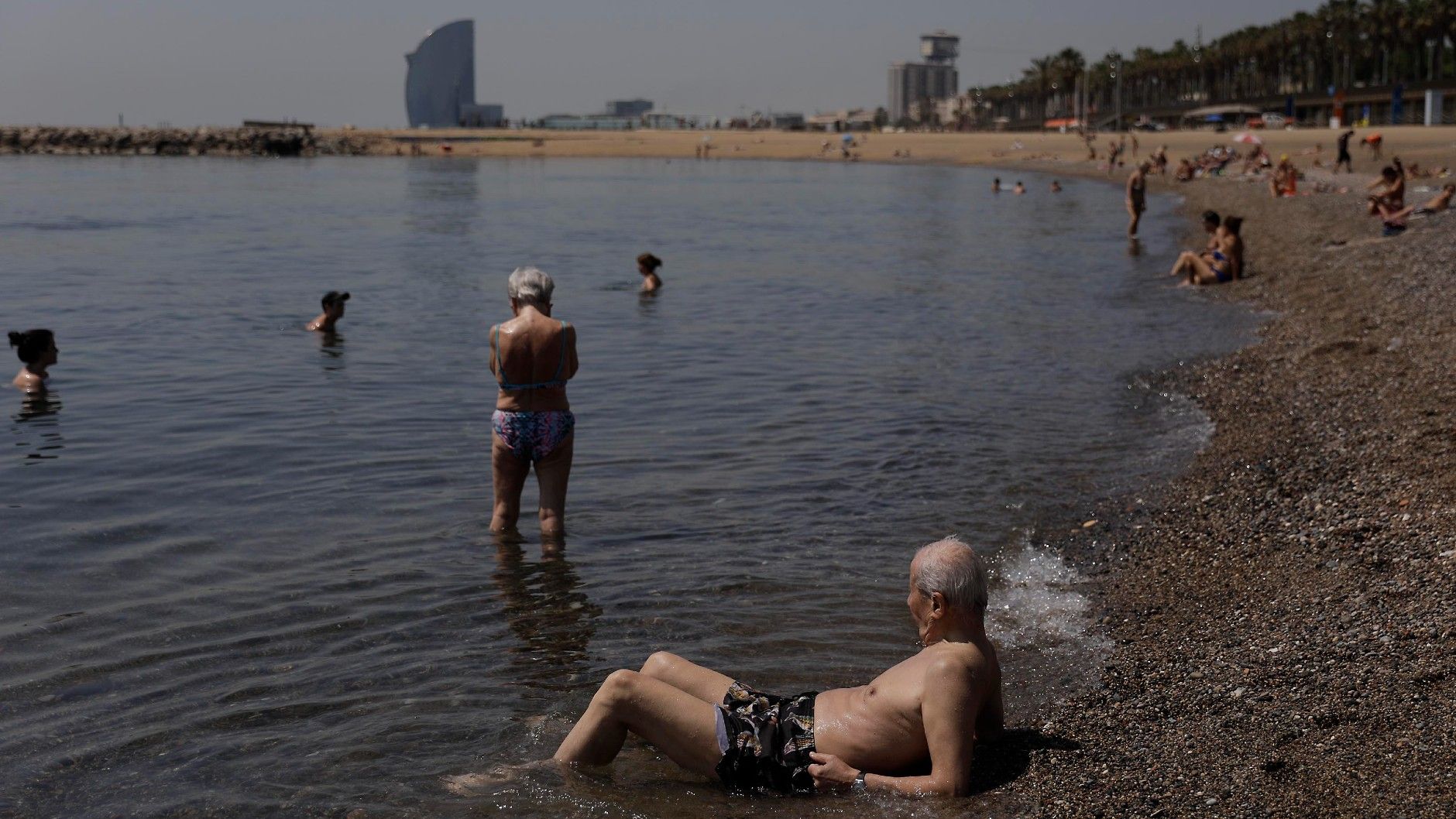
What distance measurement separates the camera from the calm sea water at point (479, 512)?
5324 millimetres

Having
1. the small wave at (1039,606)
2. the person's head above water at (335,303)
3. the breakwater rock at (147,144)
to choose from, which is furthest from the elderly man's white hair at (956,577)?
the breakwater rock at (147,144)

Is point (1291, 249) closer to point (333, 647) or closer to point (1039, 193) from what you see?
point (333, 647)

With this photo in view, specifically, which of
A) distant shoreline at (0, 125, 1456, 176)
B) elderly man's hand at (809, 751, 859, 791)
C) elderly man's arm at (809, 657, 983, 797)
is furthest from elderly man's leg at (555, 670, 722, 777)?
distant shoreline at (0, 125, 1456, 176)

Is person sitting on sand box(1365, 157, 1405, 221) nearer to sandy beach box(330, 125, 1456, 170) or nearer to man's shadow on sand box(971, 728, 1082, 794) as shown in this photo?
man's shadow on sand box(971, 728, 1082, 794)

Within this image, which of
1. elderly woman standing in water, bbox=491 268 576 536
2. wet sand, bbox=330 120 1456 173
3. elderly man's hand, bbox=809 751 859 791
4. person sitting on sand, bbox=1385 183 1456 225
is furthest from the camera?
wet sand, bbox=330 120 1456 173

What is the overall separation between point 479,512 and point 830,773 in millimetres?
4614

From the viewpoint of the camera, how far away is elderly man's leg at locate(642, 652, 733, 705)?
467cm

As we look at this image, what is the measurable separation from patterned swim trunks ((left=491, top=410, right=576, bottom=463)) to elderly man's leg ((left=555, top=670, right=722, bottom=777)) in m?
2.74

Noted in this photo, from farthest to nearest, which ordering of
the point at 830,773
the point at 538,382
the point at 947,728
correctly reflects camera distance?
the point at 538,382 < the point at 830,773 < the point at 947,728

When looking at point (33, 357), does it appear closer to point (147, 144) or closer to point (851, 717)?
point (851, 717)

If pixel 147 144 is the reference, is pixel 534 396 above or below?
below

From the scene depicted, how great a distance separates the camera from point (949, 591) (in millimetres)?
4273

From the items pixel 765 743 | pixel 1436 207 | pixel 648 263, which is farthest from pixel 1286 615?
pixel 1436 207

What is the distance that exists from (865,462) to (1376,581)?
185 inches
